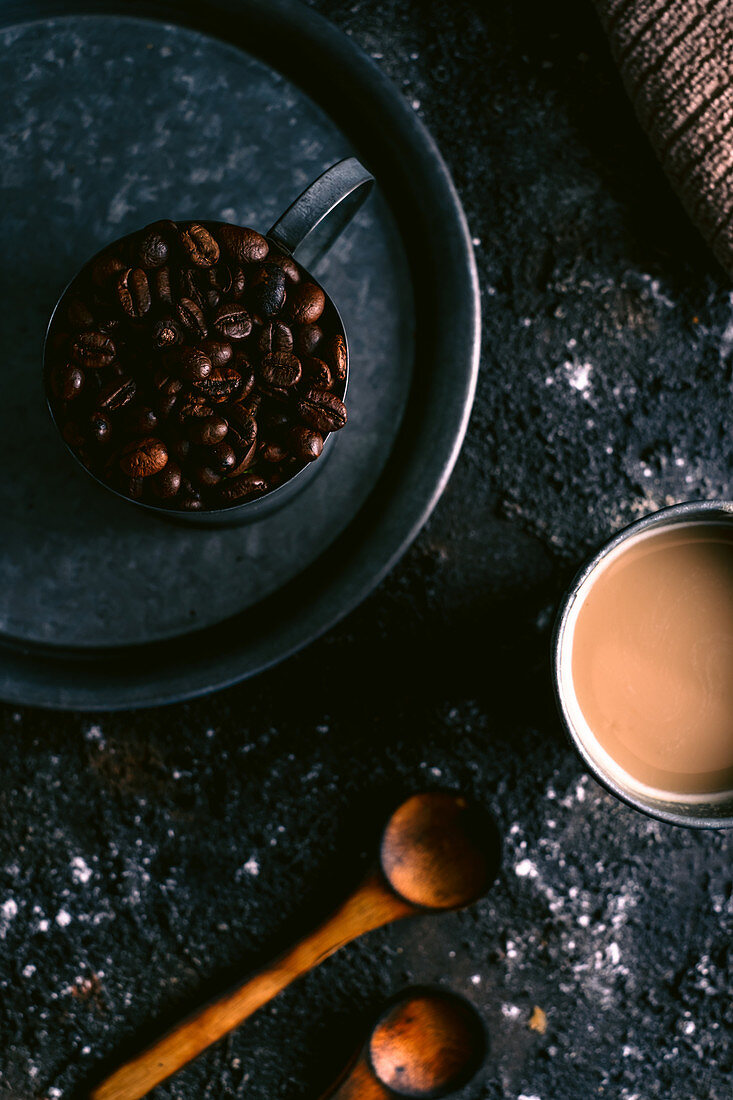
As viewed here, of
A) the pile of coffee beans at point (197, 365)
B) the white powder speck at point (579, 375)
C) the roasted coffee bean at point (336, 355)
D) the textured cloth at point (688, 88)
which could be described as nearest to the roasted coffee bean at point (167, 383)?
the pile of coffee beans at point (197, 365)

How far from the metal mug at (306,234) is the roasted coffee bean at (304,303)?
0.5 inches

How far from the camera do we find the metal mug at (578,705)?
66 cm

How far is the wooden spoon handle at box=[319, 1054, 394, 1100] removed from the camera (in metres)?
0.85

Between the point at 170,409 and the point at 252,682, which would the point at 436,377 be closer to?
the point at 170,409

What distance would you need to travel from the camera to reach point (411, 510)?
714 millimetres

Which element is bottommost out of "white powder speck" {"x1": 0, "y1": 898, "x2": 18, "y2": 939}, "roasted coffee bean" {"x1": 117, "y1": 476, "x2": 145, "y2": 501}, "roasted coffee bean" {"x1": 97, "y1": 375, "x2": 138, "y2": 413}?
"white powder speck" {"x1": 0, "y1": 898, "x2": 18, "y2": 939}

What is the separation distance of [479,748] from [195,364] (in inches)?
20.2

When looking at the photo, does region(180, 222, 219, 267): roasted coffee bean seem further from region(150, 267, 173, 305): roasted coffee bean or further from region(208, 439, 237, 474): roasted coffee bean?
region(208, 439, 237, 474): roasted coffee bean

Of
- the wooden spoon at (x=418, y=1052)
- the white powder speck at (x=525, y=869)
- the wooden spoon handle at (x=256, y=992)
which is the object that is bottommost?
the wooden spoon at (x=418, y=1052)

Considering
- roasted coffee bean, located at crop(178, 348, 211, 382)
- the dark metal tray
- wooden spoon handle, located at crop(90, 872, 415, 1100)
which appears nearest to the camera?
roasted coffee bean, located at crop(178, 348, 211, 382)

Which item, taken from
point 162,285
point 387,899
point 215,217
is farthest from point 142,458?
point 387,899

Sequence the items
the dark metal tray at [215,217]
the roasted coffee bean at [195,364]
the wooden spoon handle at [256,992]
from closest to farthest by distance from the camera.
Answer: the roasted coffee bean at [195,364] < the dark metal tray at [215,217] < the wooden spoon handle at [256,992]

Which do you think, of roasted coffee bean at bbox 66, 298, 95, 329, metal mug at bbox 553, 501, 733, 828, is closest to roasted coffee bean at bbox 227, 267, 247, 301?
roasted coffee bean at bbox 66, 298, 95, 329

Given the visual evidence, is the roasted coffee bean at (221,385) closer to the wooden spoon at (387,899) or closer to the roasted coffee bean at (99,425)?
the roasted coffee bean at (99,425)
